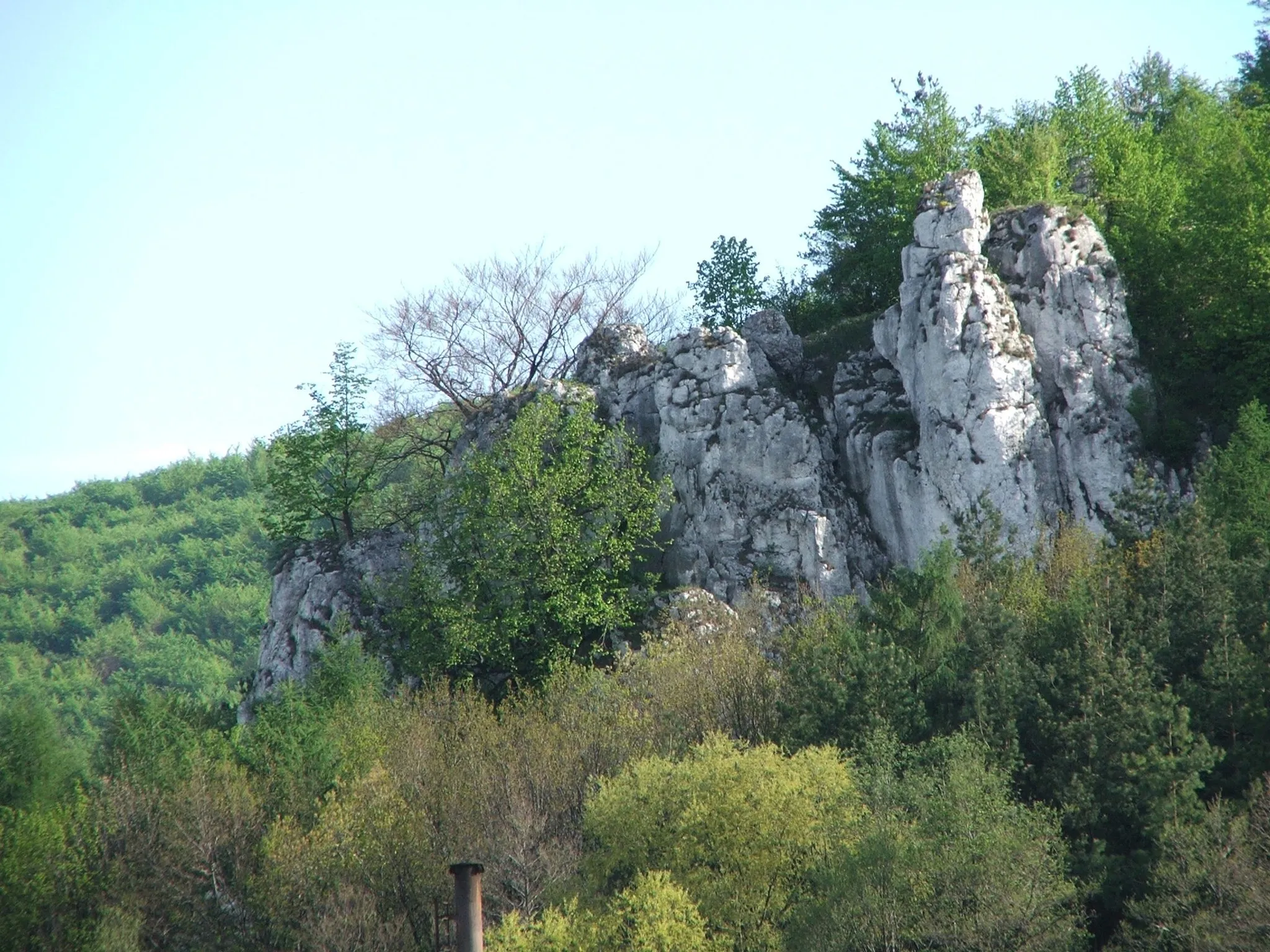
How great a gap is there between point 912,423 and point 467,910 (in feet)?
62.4

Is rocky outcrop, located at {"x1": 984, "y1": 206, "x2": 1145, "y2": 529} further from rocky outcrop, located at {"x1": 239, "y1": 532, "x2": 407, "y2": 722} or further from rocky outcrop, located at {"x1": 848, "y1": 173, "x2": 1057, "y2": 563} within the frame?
rocky outcrop, located at {"x1": 239, "y1": 532, "x2": 407, "y2": 722}

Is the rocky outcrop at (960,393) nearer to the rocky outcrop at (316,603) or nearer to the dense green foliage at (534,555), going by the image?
the dense green foliage at (534,555)

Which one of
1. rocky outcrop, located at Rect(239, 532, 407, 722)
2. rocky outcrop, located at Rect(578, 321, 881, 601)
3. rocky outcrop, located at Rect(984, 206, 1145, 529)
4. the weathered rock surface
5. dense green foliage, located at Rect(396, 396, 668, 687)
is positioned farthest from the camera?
rocky outcrop, located at Rect(239, 532, 407, 722)

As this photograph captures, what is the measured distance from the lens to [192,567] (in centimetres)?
10825

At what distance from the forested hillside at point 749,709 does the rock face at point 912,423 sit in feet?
3.22

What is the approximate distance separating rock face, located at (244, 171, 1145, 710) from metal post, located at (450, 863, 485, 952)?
1546 cm

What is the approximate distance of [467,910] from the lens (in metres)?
19.8

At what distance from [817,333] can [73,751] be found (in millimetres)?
23547

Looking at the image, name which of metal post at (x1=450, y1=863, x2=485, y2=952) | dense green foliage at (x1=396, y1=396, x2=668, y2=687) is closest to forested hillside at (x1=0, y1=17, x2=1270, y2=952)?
dense green foliage at (x1=396, y1=396, x2=668, y2=687)

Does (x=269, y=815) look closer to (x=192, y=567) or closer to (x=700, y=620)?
(x=700, y=620)

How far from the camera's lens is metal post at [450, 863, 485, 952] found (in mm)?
19734

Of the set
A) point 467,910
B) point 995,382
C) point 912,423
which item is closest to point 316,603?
point 912,423

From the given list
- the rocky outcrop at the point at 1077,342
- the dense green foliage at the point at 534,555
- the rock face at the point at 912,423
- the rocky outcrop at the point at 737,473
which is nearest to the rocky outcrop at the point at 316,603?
the rock face at the point at 912,423

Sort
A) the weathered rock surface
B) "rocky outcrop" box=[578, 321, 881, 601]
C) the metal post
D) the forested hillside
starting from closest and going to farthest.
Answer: the metal post → the forested hillside → the weathered rock surface → "rocky outcrop" box=[578, 321, 881, 601]
